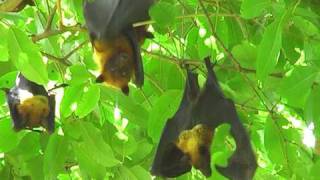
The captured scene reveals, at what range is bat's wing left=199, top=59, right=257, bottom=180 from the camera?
1.86 metres

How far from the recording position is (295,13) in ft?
6.01

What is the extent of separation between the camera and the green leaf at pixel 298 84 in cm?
187

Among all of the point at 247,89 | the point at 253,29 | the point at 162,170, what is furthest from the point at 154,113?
the point at 253,29

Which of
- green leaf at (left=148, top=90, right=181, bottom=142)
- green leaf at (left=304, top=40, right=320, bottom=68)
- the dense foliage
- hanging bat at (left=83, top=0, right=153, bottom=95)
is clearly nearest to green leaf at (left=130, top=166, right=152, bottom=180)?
the dense foliage

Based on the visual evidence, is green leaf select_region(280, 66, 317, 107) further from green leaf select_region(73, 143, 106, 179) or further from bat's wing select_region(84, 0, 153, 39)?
green leaf select_region(73, 143, 106, 179)

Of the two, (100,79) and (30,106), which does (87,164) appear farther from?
(100,79)

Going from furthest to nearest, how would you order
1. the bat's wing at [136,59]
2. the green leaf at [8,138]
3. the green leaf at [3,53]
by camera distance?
the green leaf at [8,138], the green leaf at [3,53], the bat's wing at [136,59]

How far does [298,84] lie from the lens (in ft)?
6.16

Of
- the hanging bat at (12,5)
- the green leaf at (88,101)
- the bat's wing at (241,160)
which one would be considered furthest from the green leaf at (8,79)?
the bat's wing at (241,160)

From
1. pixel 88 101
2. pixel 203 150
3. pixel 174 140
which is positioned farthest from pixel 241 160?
pixel 88 101

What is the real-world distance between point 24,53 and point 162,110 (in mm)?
522

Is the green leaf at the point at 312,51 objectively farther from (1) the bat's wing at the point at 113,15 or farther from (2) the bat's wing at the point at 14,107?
(2) the bat's wing at the point at 14,107

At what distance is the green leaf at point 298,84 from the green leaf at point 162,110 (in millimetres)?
382

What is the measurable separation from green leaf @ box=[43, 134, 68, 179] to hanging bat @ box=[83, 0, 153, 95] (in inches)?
12.8
